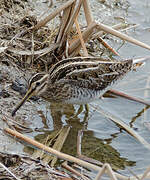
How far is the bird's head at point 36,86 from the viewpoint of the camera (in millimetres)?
4969

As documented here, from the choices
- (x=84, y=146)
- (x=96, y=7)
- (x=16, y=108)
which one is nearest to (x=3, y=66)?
(x=16, y=108)

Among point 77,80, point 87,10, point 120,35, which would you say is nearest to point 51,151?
point 77,80

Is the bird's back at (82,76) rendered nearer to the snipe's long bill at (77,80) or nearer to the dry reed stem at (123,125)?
the snipe's long bill at (77,80)

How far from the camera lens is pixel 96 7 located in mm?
7758

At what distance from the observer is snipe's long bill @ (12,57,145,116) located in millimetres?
5188

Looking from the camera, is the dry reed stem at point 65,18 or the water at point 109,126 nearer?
the water at point 109,126

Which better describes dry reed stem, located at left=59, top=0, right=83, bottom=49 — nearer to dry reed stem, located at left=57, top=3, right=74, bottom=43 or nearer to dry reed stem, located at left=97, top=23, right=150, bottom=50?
dry reed stem, located at left=57, top=3, right=74, bottom=43

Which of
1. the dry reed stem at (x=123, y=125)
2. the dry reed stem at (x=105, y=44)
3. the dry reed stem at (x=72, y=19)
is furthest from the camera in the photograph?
the dry reed stem at (x=105, y=44)

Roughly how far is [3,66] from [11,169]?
6.50ft

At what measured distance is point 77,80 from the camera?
5.20 m

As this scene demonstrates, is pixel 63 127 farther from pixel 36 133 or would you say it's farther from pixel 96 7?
pixel 96 7

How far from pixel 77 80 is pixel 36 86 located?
48 centimetres

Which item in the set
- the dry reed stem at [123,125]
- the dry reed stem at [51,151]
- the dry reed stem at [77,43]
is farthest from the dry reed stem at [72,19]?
the dry reed stem at [51,151]

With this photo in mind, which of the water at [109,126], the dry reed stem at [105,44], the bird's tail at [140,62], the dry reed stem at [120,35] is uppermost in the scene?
the dry reed stem at [120,35]
